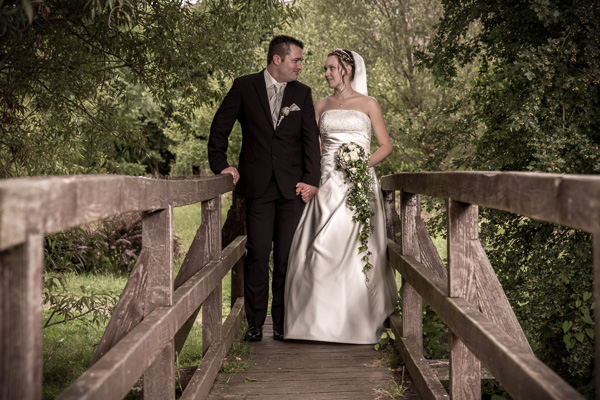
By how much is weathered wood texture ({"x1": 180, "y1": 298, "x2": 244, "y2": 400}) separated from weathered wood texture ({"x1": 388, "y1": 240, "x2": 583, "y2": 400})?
125cm

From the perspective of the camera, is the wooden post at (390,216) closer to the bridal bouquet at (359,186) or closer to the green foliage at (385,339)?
the bridal bouquet at (359,186)

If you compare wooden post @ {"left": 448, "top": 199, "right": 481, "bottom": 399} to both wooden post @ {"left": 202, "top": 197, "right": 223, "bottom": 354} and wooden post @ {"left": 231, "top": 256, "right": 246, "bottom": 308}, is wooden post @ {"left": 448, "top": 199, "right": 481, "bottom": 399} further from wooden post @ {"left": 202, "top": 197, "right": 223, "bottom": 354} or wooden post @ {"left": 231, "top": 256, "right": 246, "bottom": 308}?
wooden post @ {"left": 231, "top": 256, "right": 246, "bottom": 308}

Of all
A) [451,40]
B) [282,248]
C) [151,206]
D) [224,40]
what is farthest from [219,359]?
[451,40]

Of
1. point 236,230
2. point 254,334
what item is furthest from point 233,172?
point 254,334

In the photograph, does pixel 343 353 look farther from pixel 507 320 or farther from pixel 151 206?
pixel 151 206

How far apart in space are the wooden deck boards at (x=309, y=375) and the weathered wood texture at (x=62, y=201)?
6.13 ft

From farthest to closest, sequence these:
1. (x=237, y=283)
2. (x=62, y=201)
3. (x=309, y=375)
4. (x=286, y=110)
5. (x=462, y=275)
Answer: (x=237, y=283) < (x=286, y=110) < (x=309, y=375) < (x=462, y=275) < (x=62, y=201)

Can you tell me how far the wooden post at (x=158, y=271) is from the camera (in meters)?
2.48

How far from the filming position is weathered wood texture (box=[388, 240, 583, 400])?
1589 millimetres

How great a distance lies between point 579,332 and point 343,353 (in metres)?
1.67

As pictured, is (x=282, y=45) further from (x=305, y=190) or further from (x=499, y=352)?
(x=499, y=352)

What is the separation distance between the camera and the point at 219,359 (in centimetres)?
390

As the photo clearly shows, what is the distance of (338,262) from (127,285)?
9.34ft

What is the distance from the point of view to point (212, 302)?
3.91m
